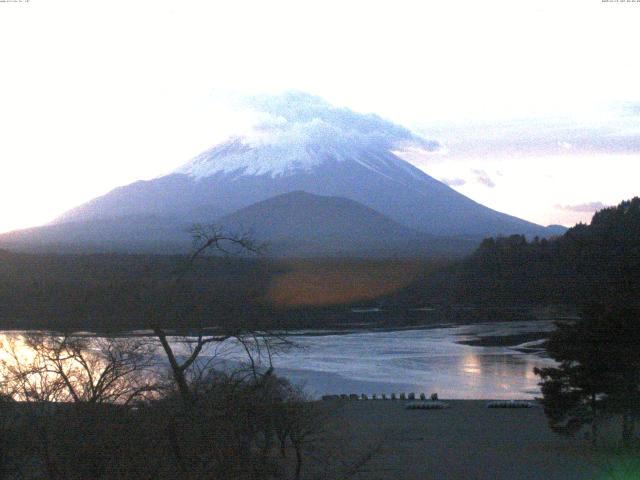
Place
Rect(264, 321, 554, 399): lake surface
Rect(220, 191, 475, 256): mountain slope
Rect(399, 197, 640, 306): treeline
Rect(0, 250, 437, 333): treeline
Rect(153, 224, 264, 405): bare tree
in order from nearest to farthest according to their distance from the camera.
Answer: Rect(153, 224, 264, 405): bare tree
Rect(0, 250, 437, 333): treeline
Rect(264, 321, 554, 399): lake surface
Rect(399, 197, 640, 306): treeline
Rect(220, 191, 475, 256): mountain slope

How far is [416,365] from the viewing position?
1806 cm

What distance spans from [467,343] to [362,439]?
12.4m

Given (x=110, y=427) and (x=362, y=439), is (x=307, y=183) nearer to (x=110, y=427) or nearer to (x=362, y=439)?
(x=362, y=439)

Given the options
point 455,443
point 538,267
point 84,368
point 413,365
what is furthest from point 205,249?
point 538,267

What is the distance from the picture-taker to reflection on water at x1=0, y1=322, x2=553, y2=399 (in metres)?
14.9

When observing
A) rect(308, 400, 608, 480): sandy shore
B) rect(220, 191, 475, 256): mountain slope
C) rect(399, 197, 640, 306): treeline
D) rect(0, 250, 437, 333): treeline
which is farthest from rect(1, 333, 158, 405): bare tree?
rect(220, 191, 475, 256): mountain slope

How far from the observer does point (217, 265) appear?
134 inches

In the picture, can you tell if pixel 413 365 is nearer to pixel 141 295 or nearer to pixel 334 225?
pixel 141 295

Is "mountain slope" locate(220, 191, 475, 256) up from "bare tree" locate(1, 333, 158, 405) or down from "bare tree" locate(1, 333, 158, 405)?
up

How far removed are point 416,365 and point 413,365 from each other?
8 cm

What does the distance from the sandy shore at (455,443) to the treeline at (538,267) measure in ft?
41.4

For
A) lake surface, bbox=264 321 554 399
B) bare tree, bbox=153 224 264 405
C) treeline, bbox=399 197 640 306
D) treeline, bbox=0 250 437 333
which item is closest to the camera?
bare tree, bbox=153 224 264 405

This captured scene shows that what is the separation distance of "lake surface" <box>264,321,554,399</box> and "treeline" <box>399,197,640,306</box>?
2.63m

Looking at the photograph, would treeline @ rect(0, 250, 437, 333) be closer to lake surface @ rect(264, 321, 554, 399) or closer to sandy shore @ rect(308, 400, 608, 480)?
sandy shore @ rect(308, 400, 608, 480)
